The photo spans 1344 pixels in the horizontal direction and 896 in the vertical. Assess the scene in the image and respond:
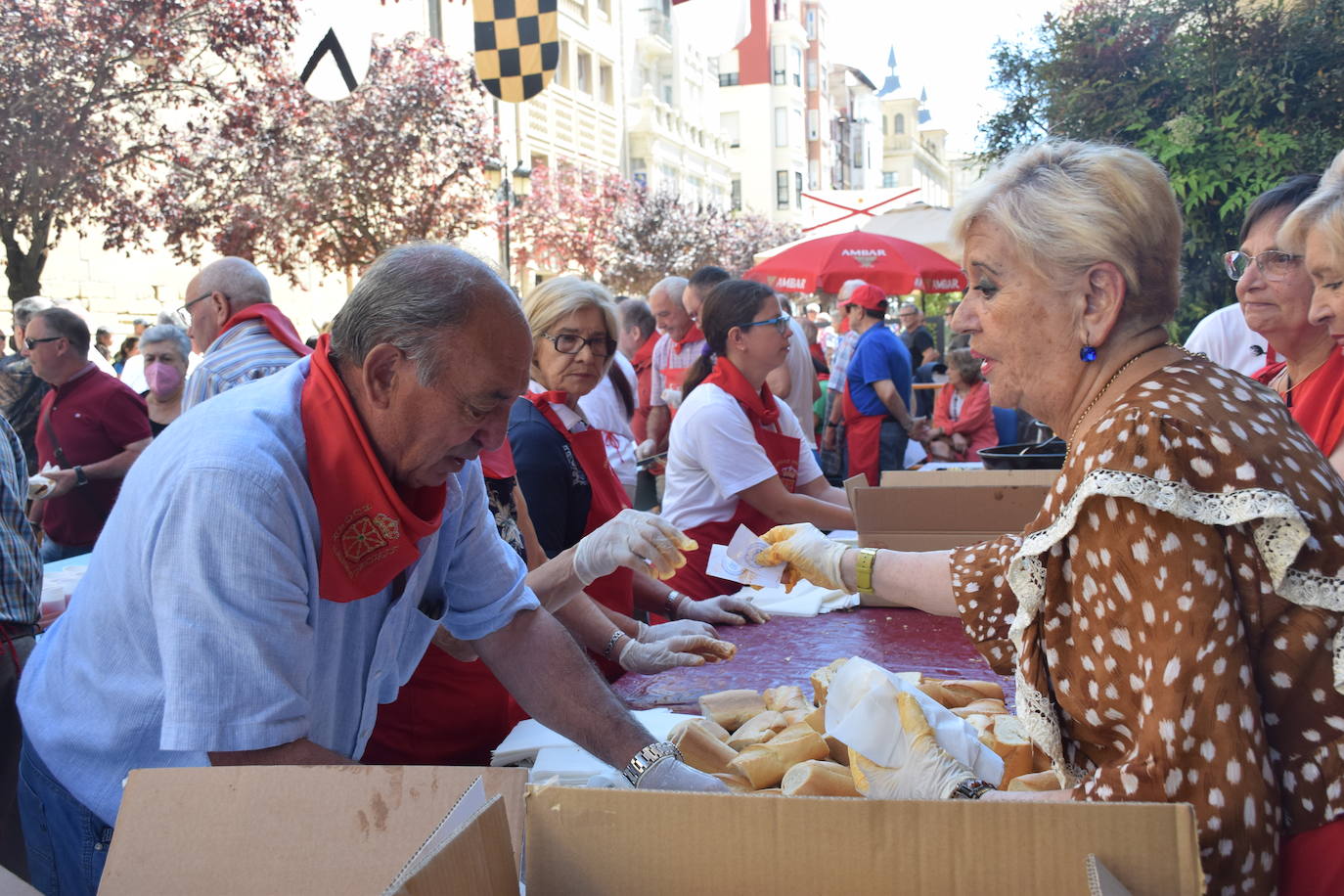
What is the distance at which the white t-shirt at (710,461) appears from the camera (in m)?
3.93

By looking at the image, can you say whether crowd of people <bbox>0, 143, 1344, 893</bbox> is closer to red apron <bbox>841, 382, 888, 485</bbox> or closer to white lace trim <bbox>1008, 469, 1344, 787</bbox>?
white lace trim <bbox>1008, 469, 1344, 787</bbox>

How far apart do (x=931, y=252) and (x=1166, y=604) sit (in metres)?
10.0

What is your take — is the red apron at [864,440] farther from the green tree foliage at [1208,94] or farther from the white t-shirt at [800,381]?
the green tree foliage at [1208,94]

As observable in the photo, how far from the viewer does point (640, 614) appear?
3.84 m

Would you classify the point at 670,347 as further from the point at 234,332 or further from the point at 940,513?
the point at 940,513

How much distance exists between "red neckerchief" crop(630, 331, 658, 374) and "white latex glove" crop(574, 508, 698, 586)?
613 cm

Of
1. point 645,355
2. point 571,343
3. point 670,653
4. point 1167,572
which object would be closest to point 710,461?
point 571,343

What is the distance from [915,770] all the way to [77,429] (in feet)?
16.0

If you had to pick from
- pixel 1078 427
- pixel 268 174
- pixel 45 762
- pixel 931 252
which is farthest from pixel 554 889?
pixel 268 174

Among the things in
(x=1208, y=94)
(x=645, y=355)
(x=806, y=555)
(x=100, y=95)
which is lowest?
(x=806, y=555)

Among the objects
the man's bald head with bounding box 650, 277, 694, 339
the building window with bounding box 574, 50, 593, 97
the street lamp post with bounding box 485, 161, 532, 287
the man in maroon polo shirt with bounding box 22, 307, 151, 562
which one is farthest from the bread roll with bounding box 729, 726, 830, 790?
the building window with bounding box 574, 50, 593, 97

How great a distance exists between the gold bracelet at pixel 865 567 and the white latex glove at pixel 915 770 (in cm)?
44

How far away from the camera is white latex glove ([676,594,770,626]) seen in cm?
326

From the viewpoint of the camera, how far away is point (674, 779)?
72.0 inches
